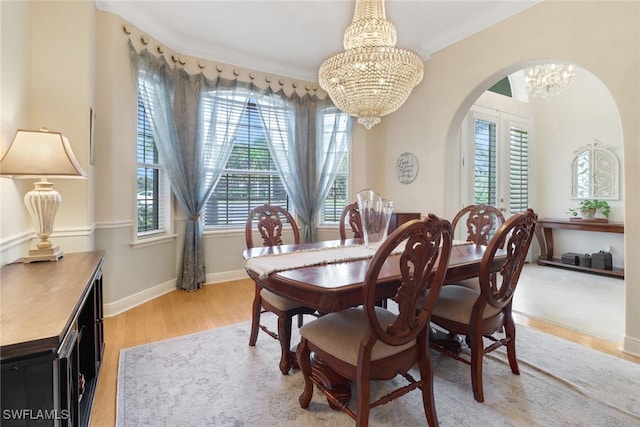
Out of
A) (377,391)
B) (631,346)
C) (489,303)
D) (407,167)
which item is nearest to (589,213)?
(407,167)

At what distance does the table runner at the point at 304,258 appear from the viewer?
1.63 m

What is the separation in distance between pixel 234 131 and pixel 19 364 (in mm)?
3453

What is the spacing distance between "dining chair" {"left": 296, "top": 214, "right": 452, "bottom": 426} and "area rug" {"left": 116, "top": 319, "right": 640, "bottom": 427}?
270mm

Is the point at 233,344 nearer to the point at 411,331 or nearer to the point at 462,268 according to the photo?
the point at 411,331

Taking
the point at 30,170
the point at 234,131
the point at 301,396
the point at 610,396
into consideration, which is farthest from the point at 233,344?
the point at 234,131

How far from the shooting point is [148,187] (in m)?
3.47

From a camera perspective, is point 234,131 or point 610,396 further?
point 234,131

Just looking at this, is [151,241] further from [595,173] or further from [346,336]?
[595,173]

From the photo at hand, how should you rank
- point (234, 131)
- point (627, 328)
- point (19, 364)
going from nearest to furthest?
point (19, 364), point (627, 328), point (234, 131)

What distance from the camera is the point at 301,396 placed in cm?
165

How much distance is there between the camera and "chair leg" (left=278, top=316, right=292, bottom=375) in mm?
1875

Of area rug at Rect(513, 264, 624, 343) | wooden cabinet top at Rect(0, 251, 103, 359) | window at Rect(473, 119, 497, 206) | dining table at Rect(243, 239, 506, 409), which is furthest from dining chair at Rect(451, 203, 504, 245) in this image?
wooden cabinet top at Rect(0, 251, 103, 359)

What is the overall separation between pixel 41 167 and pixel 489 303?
2.58m

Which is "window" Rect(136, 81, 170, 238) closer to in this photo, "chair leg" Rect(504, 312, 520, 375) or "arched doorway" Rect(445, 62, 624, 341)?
"chair leg" Rect(504, 312, 520, 375)
